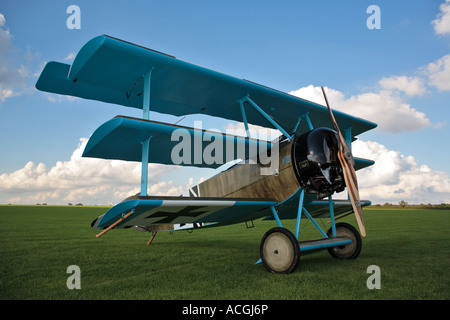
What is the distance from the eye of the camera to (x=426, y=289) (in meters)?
3.78

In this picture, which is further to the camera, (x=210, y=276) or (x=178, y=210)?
(x=178, y=210)

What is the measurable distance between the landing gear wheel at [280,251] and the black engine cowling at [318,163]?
972 mm

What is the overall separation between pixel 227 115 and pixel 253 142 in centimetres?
244

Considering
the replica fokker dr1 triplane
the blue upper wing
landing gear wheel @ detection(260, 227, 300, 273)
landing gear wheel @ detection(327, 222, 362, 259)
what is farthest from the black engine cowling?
landing gear wheel @ detection(327, 222, 362, 259)

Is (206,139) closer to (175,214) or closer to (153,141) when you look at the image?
(153,141)

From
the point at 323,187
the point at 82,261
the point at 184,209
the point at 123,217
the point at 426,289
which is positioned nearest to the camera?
the point at 426,289

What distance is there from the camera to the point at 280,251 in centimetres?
478

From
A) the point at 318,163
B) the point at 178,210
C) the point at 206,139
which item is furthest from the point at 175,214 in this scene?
the point at 318,163

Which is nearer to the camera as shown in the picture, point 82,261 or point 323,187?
point 323,187

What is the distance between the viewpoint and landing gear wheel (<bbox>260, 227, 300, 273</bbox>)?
15.0 feet

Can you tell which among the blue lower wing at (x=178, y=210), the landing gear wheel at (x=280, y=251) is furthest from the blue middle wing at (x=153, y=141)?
the landing gear wheel at (x=280, y=251)

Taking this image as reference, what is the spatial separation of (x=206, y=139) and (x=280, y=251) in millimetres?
2223
